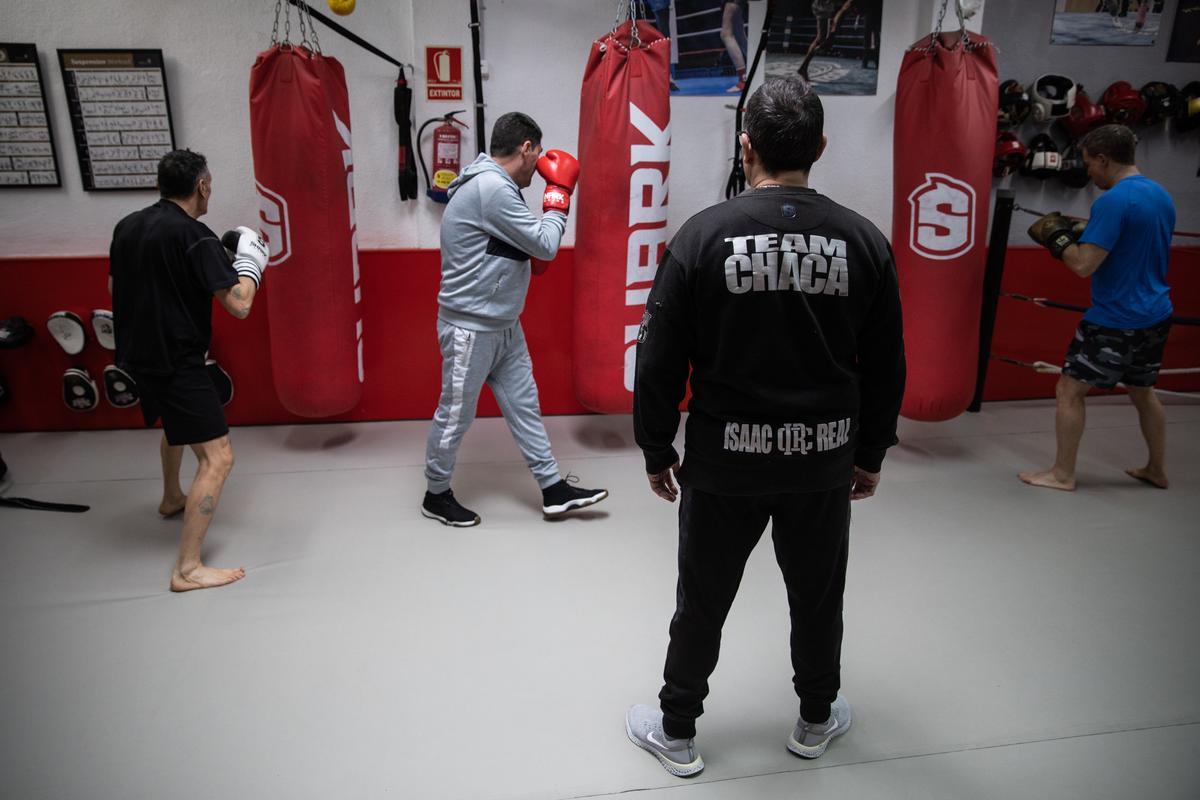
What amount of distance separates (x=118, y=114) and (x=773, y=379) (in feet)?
11.3

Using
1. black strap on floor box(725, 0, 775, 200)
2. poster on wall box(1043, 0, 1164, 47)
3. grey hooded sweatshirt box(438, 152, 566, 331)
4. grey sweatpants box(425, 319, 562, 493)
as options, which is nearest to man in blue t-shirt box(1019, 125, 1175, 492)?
black strap on floor box(725, 0, 775, 200)

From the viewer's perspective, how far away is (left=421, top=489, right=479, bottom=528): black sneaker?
288cm

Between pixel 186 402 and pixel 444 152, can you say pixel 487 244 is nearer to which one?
pixel 186 402

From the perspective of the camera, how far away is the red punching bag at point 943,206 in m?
3.04

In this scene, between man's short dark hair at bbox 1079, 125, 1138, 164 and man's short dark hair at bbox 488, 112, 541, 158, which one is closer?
man's short dark hair at bbox 488, 112, 541, 158

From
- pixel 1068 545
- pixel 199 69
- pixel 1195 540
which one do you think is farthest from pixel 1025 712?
pixel 199 69

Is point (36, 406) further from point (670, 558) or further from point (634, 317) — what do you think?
point (670, 558)

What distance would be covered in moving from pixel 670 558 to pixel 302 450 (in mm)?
1870

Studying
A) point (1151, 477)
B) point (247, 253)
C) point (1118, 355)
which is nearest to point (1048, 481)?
point (1151, 477)

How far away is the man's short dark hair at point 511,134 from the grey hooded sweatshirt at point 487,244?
0.06 meters

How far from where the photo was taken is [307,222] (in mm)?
3076

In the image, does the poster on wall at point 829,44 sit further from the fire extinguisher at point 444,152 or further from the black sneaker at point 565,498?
the black sneaker at point 565,498

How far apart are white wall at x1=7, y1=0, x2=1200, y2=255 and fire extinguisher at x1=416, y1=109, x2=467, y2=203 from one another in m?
0.06

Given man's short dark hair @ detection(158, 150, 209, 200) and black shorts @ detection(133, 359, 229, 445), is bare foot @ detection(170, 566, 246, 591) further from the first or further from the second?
man's short dark hair @ detection(158, 150, 209, 200)
